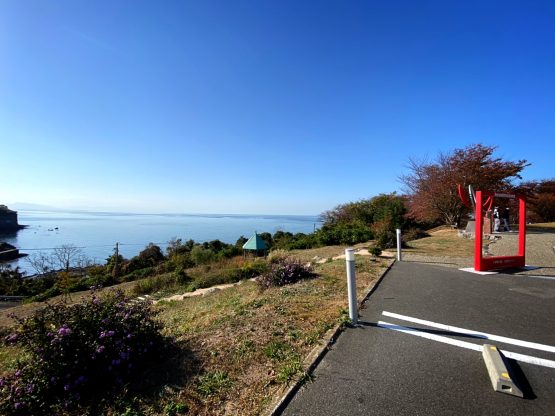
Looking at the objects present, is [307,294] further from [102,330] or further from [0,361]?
[0,361]

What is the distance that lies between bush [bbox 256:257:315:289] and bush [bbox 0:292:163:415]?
3910 mm

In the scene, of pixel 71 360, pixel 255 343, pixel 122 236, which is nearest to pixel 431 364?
pixel 255 343

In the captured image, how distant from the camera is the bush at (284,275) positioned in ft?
23.5

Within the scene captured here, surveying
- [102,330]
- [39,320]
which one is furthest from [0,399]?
[102,330]

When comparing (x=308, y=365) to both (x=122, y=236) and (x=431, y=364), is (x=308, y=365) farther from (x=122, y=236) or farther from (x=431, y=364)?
(x=122, y=236)

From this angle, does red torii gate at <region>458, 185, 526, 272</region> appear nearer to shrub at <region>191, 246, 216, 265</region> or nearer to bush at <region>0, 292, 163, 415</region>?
bush at <region>0, 292, 163, 415</region>

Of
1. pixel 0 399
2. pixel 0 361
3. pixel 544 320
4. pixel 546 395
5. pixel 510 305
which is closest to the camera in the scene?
pixel 546 395

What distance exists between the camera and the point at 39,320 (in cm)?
324

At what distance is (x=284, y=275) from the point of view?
719cm

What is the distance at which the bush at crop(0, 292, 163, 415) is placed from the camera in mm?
2842

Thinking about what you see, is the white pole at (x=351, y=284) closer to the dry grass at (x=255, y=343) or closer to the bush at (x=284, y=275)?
the dry grass at (x=255, y=343)

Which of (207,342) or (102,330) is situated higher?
(102,330)

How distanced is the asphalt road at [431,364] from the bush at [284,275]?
7.65ft

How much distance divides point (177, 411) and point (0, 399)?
1914mm
